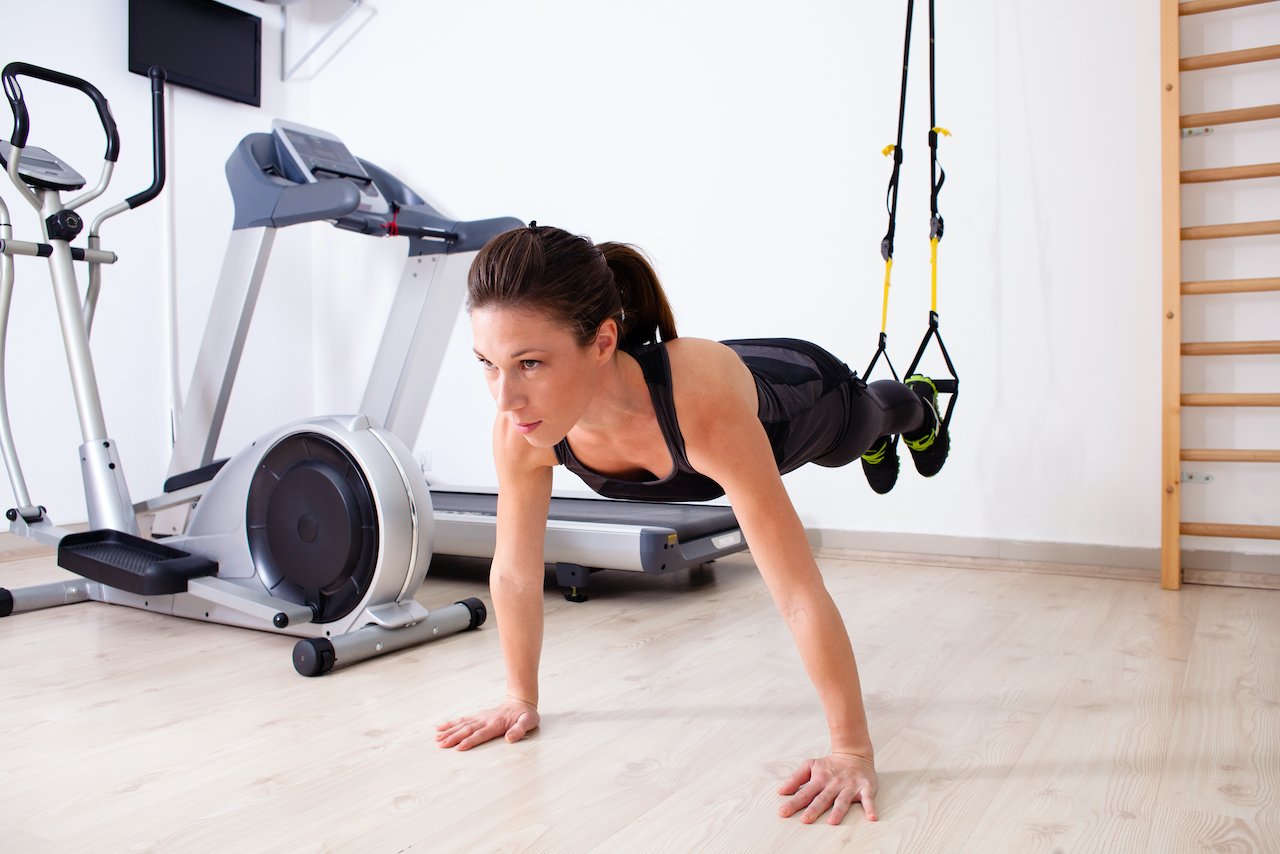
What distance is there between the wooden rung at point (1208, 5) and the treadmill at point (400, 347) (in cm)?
221

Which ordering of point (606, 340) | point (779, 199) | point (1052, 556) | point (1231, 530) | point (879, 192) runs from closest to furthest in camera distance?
point (606, 340) → point (1231, 530) → point (1052, 556) → point (879, 192) → point (779, 199)

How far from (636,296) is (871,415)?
0.79m

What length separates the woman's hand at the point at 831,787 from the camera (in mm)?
1418

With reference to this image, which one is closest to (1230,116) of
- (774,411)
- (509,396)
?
(774,411)

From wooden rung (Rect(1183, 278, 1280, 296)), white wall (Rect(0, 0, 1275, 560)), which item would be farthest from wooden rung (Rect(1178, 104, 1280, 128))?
wooden rung (Rect(1183, 278, 1280, 296))

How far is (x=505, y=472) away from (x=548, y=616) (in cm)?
120

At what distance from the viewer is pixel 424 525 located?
7.98 feet

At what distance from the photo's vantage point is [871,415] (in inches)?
85.0

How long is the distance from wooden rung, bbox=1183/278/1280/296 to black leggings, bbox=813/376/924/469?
3.82 feet

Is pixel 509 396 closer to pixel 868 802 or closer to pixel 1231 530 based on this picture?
pixel 868 802

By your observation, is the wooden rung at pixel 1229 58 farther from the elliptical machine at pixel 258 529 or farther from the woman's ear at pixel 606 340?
the elliptical machine at pixel 258 529

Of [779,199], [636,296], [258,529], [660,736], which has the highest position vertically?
[779,199]

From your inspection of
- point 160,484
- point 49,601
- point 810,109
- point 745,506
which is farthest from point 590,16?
point 745,506

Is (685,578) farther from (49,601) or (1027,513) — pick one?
(49,601)
